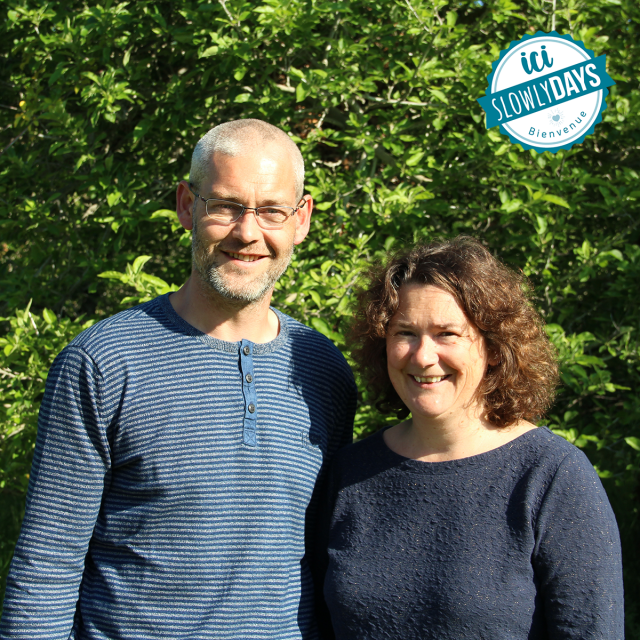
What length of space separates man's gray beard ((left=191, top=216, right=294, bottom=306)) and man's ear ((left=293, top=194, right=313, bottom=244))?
0.59 ft

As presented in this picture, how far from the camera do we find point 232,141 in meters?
1.90

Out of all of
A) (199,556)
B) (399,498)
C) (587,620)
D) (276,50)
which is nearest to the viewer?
(587,620)

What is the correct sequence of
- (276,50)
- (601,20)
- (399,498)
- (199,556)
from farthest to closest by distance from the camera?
1. (601,20)
2. (276,50)
3. (399,498)
4. (199,556)

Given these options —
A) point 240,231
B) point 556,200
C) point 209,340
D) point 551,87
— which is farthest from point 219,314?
point 551,87

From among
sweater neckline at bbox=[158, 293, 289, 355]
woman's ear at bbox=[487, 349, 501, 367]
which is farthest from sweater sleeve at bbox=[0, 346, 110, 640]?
woman's ear at bbox=[487, 349, 501, 367]

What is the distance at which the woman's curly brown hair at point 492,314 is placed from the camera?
1851 millimetres

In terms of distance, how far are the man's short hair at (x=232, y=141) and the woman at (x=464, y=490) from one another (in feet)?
1.64

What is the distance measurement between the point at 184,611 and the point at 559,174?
229cm

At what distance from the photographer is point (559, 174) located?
2.99m

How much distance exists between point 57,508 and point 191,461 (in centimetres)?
34

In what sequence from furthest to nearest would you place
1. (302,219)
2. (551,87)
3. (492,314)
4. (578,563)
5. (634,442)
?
1. (551,87)
2. (634,442)
3. (302,219)
4. (492,314)
5. (578,563)

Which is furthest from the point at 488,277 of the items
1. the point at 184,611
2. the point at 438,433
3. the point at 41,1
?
the point at 41,1

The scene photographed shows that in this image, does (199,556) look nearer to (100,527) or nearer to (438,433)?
(100,527)

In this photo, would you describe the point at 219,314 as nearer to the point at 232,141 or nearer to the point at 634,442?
the point at 232,141
